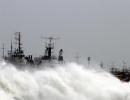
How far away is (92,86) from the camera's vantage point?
2271 inches

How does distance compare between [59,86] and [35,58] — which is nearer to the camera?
[59,86]

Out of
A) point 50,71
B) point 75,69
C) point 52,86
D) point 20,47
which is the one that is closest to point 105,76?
point 75,69

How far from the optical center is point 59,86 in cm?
5438

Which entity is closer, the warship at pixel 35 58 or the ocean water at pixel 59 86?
the ocean water at pixel 59 86

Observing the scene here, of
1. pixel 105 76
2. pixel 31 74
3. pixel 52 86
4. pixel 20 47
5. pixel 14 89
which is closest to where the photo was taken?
pixel 14 89

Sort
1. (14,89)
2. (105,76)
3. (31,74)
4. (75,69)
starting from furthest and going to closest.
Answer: (105,76), (75,69), (31,74), (14,89)

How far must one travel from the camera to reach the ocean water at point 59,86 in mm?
50469

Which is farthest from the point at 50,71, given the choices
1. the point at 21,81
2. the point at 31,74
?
the point at 21,81

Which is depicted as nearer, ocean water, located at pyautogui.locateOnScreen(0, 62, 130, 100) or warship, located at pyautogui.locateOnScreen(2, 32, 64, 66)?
ocean water, located at pyautogui.locateOnScreen(0, 62, 130, 100)

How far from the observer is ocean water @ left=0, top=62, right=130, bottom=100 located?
5047cm

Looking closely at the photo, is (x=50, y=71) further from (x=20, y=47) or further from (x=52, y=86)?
(x=20, y=47)

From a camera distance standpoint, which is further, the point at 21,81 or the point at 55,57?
the point at 55,57

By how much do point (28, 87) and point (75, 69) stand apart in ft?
39.8

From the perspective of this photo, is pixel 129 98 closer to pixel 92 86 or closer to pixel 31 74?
pixel 92 86
